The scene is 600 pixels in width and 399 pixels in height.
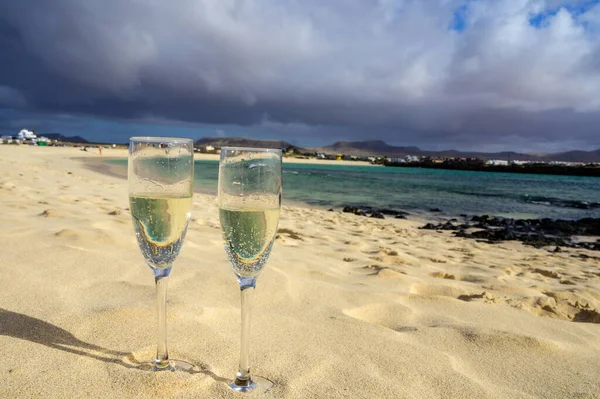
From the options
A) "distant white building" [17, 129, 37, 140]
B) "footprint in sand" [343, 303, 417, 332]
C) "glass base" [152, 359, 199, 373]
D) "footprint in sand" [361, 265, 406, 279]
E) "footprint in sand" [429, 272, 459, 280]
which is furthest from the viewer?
"distant white building" [17, 129, 37, 140]

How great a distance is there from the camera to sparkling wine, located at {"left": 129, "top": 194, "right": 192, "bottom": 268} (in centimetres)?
133

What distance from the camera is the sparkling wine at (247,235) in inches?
51.3

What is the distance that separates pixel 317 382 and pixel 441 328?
2.89 ft

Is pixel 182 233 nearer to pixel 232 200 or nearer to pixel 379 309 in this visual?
pixel 232 200

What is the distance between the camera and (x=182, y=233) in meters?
1.41

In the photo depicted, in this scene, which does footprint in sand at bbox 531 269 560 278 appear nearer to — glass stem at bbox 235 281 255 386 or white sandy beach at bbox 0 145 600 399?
white sandy beach at bbox 0 145 600 399

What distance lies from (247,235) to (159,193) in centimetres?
31

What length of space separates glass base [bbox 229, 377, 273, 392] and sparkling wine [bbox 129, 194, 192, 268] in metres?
0.43

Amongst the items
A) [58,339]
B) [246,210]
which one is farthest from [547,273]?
[58,339]

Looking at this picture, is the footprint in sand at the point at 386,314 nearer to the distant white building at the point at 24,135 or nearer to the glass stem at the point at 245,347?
the glass stem at the point at 245,347

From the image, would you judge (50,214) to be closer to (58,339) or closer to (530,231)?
(58,339)

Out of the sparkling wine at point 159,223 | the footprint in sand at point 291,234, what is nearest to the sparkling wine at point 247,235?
the sparkling wine at point 159,223

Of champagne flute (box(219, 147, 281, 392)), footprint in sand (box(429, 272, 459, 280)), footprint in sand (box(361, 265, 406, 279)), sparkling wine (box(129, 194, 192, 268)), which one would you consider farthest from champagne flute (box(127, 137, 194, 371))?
footprint in sand (box(429, 272, 459, 280))

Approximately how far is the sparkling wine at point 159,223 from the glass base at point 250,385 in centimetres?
43
